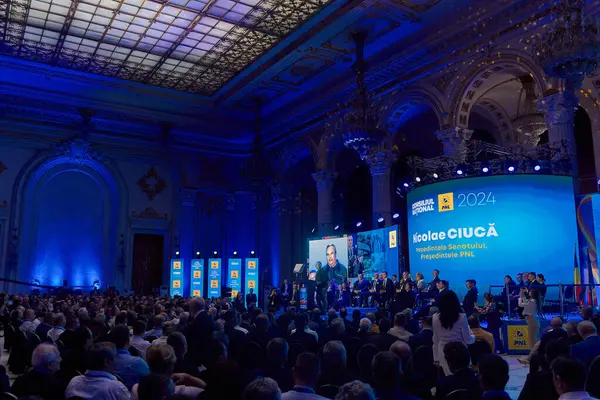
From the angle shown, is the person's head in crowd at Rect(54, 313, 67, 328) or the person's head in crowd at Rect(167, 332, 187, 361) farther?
the person's head in crowd at Rect(54, 313, 67, 328)

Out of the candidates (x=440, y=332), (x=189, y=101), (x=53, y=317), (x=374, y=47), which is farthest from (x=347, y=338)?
(x=189, y=101)

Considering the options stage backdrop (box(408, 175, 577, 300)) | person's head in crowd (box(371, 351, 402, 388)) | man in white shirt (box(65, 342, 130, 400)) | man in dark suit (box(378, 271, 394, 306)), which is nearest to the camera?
person's head in crowd (box(371, 351, 402, 388))

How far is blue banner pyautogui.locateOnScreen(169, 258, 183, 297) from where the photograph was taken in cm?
1867

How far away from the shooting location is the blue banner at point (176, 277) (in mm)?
18672

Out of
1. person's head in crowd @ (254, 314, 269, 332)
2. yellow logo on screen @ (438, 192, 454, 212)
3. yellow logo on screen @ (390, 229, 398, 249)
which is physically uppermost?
yellow logo on screen @ (438, 192, 454, 212)

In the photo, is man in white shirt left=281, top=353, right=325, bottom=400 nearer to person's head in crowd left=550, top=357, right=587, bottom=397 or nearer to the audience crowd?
the audience crowd

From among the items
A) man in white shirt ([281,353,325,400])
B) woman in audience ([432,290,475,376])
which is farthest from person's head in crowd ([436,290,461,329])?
man in white shirt ([281,353,325,400])

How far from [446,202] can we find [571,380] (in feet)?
31.1

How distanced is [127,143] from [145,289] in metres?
5.26

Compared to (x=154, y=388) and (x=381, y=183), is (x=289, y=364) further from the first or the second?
(x=381, y=183)

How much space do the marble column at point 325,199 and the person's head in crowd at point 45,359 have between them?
548 inches

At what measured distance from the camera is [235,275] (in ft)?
63.6

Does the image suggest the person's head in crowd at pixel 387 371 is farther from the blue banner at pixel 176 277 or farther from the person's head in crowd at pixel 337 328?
the blue banner at pixel 176 277

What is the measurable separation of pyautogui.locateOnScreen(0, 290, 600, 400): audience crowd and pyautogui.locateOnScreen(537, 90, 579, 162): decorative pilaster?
643cm
